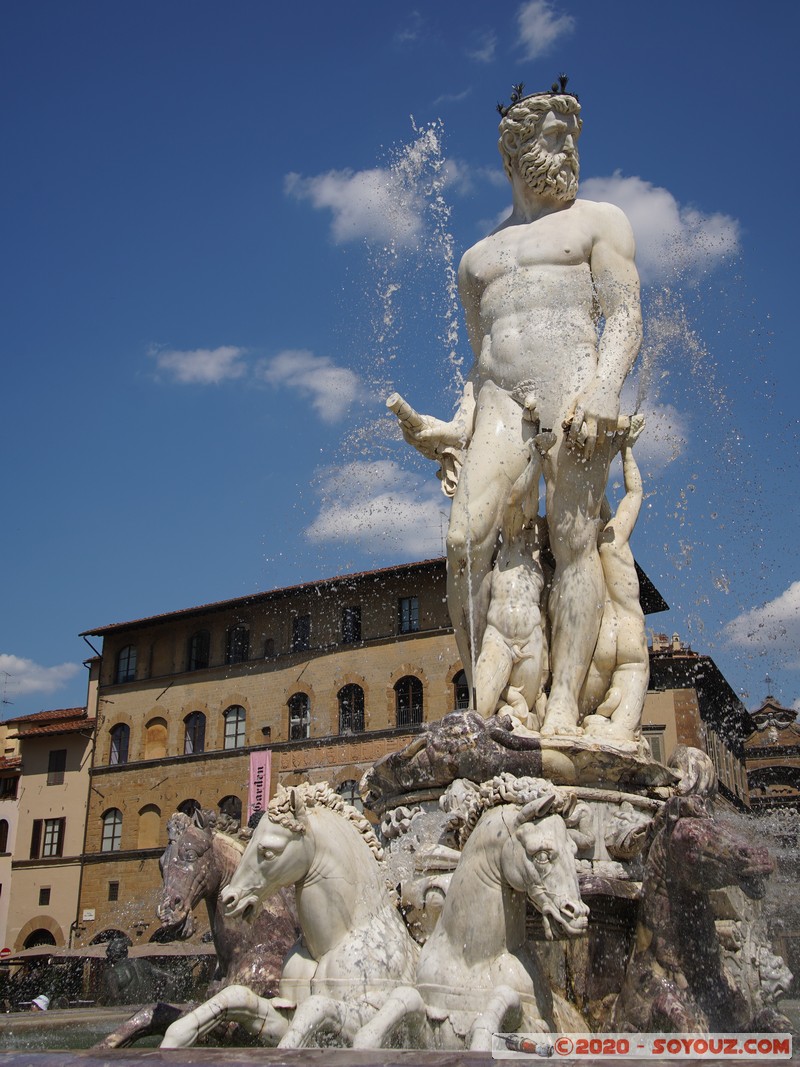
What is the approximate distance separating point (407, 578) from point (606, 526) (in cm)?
3709

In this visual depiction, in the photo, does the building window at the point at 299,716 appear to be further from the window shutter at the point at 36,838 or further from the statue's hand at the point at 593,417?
the statue's hand at the point at 593,417

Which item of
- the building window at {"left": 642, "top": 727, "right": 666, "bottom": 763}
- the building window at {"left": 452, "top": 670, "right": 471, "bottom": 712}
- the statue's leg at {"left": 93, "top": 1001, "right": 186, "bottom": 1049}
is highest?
the building window at {"left": 452, "top": 670, "right": 471, "bottom": 712}

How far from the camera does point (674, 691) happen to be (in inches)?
1625

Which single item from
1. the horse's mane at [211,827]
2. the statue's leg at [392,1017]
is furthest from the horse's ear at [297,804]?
the horse's mane at [211,827]

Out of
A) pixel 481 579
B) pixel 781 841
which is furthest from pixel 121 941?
pixel 481 579

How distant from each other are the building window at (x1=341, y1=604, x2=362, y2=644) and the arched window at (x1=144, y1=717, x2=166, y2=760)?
985 centimetres

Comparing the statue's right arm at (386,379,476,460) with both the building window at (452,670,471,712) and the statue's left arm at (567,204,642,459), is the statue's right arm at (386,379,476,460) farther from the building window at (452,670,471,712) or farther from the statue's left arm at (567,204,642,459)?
the building window at (452,670,471,712)

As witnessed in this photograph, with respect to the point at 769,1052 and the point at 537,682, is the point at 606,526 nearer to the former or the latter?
the point at 537,682

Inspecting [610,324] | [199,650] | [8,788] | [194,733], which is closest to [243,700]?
[194,733]

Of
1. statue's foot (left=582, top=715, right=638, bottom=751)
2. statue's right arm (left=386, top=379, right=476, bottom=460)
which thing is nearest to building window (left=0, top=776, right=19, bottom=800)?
statue's right arm (left=386, top=379, right=476, bottom=460)

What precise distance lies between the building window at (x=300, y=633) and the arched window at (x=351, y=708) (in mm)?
2550

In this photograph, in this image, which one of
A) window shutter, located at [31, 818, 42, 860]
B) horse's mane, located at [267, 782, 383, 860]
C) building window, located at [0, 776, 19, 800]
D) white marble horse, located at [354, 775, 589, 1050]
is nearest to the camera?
white marble horse, located at [354, 775, 589, 1050]

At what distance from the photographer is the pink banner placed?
44.5 metres

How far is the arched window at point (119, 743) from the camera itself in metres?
51.2
